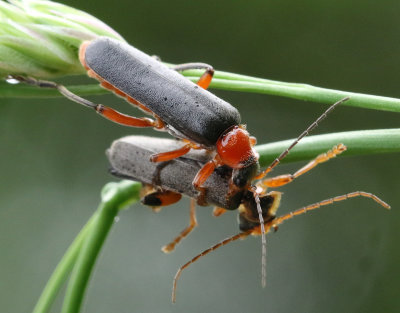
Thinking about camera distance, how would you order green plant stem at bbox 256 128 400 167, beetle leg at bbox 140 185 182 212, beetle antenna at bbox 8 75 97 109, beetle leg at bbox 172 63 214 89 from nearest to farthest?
green plant stem at bbox 256 128 400 167, beetle antenna at bbox 8 75 97 109, beetle leg at bbox 172 63 214 89, beetle leg at bbox 140 185 182 212

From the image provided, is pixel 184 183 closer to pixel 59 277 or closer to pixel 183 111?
pixel 183 111

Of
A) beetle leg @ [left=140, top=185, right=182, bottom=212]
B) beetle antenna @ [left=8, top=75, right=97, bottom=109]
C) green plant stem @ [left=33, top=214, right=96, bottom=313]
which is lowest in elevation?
green plant stem @ [left=33, top=214, right=96, bottom=313]

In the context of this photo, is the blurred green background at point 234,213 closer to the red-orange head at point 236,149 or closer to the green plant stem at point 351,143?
the red-orange head at point 236,149

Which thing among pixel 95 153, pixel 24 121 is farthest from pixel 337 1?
pixel 24 121

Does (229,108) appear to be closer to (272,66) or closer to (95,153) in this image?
(272,66)

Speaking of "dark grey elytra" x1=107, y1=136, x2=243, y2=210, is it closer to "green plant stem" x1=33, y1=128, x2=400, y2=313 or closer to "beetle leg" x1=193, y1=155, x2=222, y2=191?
"beetle leg" x1=193, y1=155, x2=222, y2=191

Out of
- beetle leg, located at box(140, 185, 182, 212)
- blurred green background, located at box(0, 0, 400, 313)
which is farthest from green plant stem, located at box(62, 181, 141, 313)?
blurred green background, located at box(0, 0, 400, 313)
